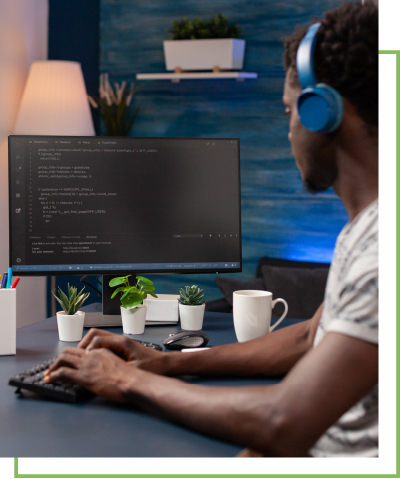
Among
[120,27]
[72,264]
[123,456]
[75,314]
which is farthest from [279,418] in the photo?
[120,27]

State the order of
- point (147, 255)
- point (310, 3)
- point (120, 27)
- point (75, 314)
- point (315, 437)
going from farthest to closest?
point (120, 27) < point (310, 3) < point (147, 255) < point (75, 314) < point (315, 437)

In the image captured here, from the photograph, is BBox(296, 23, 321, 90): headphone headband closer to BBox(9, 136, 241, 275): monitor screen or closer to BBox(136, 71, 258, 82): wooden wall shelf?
BBox(9, 136, 241, 275): monitor screen

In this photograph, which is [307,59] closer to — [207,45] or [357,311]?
[357,311]

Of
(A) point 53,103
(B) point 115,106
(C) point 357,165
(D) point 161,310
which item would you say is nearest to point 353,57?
(C) point 357,165

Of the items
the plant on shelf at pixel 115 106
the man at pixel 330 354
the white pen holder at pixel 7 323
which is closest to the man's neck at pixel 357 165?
the man at pixel 330 354

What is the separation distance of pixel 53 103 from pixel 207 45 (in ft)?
2.95

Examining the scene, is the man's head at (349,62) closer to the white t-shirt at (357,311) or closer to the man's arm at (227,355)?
the white t-shirt at (357,311)

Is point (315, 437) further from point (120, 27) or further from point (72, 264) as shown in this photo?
point (120, 27)

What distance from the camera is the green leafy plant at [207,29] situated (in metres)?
2.90

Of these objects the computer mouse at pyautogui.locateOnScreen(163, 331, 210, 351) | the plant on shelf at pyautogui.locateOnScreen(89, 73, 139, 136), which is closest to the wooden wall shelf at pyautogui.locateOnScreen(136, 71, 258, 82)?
the plant on shelf at pyautogui.locateOnScreen(89, 73, 139, 136)

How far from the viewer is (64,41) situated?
329cm

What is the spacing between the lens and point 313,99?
0.74 meters

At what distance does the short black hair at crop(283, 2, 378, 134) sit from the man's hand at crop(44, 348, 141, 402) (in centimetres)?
54
